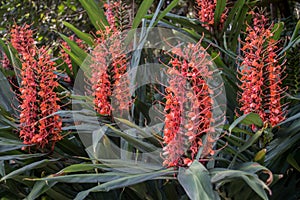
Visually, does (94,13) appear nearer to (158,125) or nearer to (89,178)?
(158,125)

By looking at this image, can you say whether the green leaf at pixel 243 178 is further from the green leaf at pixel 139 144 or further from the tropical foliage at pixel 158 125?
the green leaf at pixel 139 144

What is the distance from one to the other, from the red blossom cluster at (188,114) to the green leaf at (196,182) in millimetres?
47

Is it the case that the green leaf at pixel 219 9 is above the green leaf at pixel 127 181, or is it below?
above

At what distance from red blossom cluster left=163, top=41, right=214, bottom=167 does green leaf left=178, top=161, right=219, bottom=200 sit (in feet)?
0.16

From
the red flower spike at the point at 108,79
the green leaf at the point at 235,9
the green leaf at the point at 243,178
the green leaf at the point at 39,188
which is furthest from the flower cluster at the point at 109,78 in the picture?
the green leaf at the point at 235,9

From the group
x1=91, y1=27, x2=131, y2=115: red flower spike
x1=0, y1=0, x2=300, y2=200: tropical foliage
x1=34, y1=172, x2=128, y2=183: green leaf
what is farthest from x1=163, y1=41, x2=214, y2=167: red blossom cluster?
x1=91, y1=27, x2=131, y2=115: red flower spike

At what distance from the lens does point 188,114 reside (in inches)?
33.7

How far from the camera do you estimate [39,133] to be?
42.6 inches

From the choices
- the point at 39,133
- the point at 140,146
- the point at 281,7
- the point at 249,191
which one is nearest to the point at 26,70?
the point at 39,133

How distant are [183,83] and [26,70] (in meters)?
0.40

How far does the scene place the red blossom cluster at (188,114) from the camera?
2.81 ft

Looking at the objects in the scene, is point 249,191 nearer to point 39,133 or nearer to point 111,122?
point 111,122

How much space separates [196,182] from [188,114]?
0.42ft

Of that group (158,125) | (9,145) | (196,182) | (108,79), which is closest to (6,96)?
(9,145)
